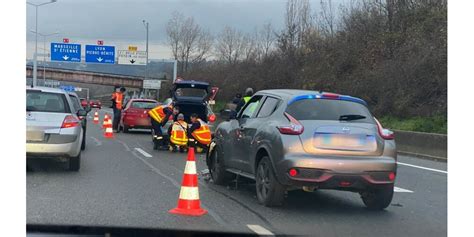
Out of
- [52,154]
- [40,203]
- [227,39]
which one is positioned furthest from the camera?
[227,39]

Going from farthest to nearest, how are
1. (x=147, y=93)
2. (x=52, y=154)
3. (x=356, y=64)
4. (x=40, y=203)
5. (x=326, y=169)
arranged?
(x=147, y=93) → (x=356, y=64) → (x=52, y=154) → (x=40, y=203) → (x=326, y=169)

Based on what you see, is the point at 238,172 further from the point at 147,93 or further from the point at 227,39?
the point at 147,93

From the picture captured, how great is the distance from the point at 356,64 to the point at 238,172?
22.1m

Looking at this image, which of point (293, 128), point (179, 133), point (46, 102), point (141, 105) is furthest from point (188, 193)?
point (141, 105)

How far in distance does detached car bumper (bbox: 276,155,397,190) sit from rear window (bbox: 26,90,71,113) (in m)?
5.19

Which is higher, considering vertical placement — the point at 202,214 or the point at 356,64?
the point at 356,64

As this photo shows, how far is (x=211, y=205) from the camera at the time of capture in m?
7.70

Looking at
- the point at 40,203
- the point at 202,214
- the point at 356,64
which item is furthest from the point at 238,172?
the point at 356,64

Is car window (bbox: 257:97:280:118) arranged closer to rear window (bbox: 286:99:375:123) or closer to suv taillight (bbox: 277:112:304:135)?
rear window (bbox: 286:99:375:123)

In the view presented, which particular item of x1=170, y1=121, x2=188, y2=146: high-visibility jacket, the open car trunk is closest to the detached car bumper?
x1=170, y1=121, x2=188, y2=146: high-visibility jacket

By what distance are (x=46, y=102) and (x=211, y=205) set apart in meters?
4.46

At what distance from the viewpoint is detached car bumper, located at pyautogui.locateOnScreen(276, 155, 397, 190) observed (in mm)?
6875

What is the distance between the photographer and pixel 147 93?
76500 millimetres

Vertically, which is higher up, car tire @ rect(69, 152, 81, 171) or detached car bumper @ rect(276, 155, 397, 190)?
detached car bumper @ rect(276, 155, 397, 190)
